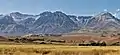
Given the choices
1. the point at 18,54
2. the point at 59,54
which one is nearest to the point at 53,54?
the point at 59,54

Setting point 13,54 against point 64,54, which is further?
point 64,54

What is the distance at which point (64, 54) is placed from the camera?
38.1 m

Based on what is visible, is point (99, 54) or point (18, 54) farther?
point (99, 54)

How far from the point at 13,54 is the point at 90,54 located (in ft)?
37.2

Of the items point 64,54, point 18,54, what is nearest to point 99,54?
point 64,54

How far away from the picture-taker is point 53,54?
37719 mm

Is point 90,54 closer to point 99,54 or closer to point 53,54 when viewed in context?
point 99,54

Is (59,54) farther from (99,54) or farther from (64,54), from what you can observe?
(99,54)

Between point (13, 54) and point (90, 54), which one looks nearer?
point (13, 54)

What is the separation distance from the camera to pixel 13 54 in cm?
3578

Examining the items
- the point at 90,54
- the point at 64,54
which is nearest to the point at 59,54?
the point at 64,54

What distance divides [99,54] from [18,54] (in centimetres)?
1174

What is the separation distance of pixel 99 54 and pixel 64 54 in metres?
5.16

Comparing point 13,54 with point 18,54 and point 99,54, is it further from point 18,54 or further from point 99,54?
point 99,54
